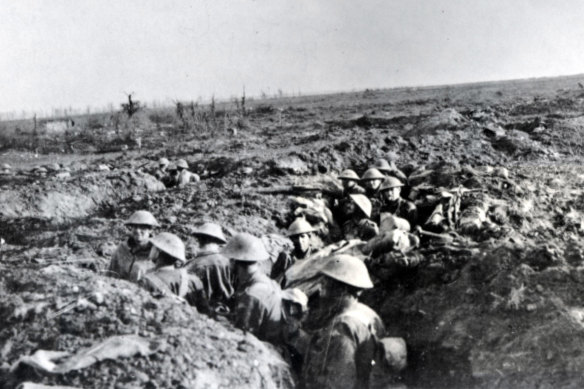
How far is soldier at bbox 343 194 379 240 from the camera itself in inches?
290

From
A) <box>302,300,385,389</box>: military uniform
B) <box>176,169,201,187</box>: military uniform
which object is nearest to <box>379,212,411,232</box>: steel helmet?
<box>302,300,385,389</box>: military uniform

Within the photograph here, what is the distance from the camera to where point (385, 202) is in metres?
8.01

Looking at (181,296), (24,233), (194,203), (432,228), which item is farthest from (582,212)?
(24,233)

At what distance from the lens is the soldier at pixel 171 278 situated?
4.91 meters

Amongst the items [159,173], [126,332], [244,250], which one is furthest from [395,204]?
[159,173]

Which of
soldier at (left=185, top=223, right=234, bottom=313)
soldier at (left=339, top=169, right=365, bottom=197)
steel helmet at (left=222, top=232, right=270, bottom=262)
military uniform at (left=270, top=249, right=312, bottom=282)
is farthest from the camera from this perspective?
soldier at (left=339, top=169, right=365, bottom=197)

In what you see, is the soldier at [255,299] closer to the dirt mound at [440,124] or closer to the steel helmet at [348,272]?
the steel helmet at [348,272]

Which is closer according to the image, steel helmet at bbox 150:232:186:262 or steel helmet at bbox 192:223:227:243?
steel helmet at bbox 150:232:186:262

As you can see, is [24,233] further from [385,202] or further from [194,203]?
[385,202]

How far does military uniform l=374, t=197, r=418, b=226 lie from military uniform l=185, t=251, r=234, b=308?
3.15m

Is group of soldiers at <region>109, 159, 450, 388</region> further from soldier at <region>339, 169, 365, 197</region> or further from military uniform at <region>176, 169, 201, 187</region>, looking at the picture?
military uniform at <region>176, 169, 201, 187</region>

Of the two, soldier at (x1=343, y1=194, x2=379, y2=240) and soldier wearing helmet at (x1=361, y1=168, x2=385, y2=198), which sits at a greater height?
soldier wearing helmet at (x1=361, y1=168, x2=385, y2=198)

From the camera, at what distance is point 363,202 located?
26.3 ft

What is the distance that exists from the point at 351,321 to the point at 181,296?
1902 mm
